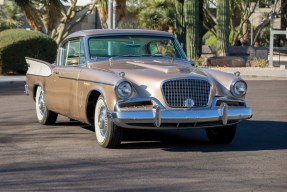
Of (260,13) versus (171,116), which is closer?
(171,116)

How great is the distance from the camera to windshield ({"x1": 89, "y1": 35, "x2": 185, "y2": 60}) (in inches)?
455

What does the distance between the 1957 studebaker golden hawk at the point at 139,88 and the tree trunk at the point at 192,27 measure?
66.6 ft

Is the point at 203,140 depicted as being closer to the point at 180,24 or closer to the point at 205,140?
the point at 205,140

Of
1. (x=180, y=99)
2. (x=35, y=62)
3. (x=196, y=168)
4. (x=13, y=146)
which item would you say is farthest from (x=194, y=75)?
(x=35, y=62)

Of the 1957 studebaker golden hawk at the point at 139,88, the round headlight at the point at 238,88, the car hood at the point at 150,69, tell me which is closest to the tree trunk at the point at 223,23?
the 1957 studebaker golden hawk at the point at 139,88

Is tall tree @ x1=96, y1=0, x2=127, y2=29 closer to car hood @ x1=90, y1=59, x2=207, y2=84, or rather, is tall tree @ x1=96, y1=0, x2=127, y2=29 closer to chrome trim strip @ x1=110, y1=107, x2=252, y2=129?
car hood @ x1=90, y1=59, x2=207, y2=84

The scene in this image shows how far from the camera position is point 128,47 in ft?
38.3

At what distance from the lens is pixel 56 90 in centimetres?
1209

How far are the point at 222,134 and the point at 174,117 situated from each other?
49.4 inches

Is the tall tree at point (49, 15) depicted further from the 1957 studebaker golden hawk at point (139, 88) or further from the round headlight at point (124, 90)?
the round headlight at point (124, 90)

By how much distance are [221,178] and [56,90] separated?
460 centimetres

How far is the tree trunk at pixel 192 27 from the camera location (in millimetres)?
32281

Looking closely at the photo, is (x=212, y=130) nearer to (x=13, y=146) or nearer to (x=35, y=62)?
(x=13, y=146)

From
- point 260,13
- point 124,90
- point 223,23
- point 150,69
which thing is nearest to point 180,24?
point 223,23
